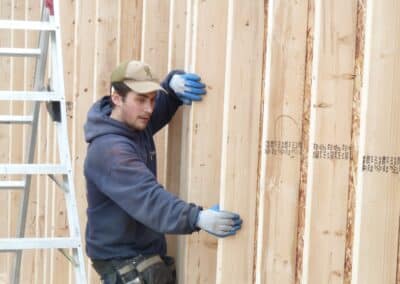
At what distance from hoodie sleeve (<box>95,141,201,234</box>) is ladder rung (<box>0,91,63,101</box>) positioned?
0.77m

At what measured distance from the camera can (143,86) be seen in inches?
167

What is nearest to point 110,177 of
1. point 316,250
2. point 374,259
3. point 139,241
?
point 139,241

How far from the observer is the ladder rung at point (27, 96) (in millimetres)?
4559

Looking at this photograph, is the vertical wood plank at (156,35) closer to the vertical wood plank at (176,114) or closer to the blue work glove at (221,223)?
the vertical wood plank at (176,114)

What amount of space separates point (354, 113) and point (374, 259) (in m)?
0.62

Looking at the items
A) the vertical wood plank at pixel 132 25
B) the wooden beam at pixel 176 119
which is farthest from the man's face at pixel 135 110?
the vertical wood plank at pixel 132 25

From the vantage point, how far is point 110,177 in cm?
408

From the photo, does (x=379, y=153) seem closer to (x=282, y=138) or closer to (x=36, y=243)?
(x=282, y=138)

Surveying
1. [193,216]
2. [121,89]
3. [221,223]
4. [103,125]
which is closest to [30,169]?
[103,125]

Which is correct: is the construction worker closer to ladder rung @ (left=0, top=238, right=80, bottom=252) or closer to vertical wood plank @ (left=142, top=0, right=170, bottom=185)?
ladder rung @ (left=0, top=238, right=80, bottom=252)

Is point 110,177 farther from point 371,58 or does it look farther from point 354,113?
point 371,58

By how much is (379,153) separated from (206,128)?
149 cm

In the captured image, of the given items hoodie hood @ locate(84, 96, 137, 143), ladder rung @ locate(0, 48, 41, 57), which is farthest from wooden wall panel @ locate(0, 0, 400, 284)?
ladder rung @ locate(0, 48, 41, 57)

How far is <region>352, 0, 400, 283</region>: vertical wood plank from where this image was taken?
9.11 feet
